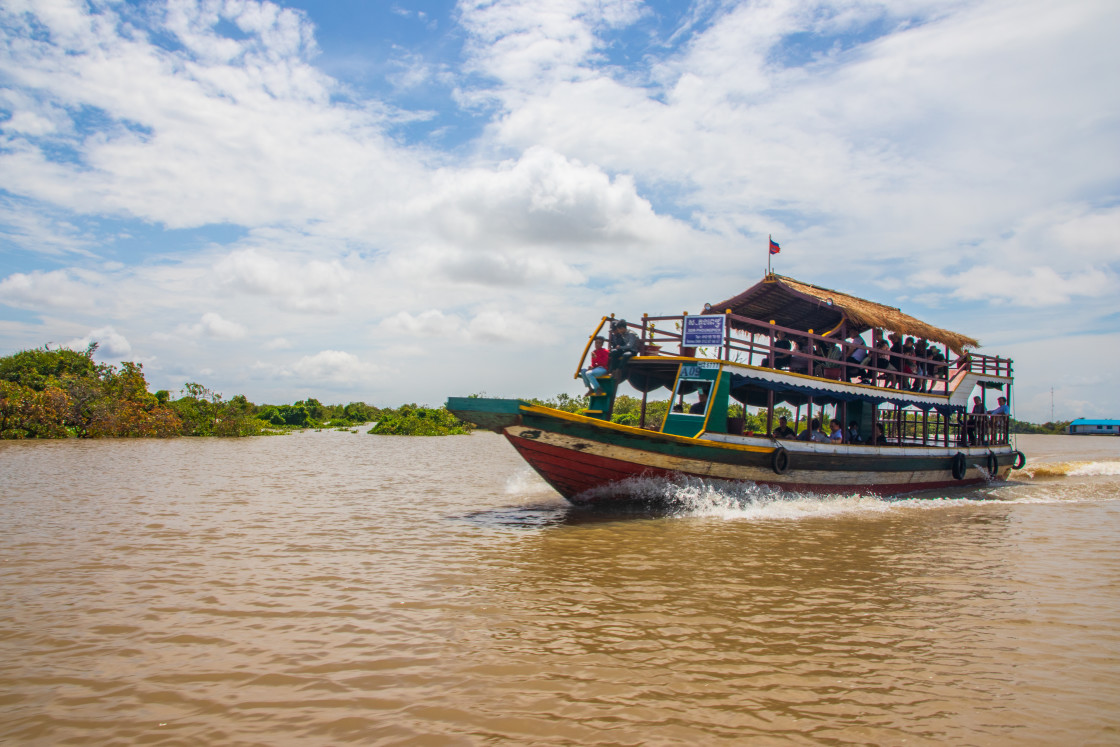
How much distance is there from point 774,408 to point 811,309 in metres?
2.50

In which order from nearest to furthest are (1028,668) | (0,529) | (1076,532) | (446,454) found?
(1028,668) < (0,529) < (1076,532) < (446,454)

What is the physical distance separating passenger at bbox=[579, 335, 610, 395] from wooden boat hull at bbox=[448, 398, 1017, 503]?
1.87 meters

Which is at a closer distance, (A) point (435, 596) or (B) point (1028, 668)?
(B) point (1028, 668)

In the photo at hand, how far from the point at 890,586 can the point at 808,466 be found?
6.02 metres

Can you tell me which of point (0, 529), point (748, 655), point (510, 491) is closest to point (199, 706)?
point (748, 655)

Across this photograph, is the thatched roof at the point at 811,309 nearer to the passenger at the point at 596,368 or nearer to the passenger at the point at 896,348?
the passenger at the point at 896,348

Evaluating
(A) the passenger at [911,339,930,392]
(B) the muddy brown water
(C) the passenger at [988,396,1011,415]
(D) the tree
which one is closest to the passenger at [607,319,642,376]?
(B) the muddy brown water

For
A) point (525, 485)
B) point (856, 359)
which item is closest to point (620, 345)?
point (525, 485)

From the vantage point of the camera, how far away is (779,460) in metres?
11.3

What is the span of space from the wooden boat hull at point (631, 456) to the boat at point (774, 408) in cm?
2

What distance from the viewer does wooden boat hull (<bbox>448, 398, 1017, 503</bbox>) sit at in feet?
31.9

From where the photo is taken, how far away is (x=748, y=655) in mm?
4238

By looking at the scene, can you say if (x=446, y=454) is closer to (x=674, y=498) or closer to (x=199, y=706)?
(x=674, y=498)

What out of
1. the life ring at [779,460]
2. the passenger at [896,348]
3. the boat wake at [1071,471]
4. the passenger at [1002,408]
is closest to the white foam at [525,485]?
the life ring at [779,460]
